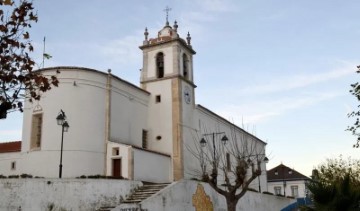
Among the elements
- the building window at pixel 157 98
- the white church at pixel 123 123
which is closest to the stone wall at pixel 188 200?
the white church at pixel 123 123

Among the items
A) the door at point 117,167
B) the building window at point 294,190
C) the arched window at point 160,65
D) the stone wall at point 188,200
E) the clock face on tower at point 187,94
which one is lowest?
the stone wall at point 188,200

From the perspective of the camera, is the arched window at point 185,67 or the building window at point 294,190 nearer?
the arched window at point 185,67

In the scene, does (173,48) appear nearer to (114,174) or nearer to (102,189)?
(114,174)

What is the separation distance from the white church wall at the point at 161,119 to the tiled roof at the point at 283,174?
40.1m

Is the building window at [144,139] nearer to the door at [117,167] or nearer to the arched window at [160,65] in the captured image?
the arched window at [160,65]

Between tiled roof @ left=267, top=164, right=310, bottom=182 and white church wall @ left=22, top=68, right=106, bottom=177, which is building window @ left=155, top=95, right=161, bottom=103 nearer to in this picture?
white church wall @ left=22, top=68, right=106, bottom=177

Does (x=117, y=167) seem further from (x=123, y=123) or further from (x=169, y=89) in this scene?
(x=169, y=89)

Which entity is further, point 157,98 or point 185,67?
point 185,67

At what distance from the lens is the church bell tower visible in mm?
31734

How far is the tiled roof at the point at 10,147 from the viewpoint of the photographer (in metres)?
31.9

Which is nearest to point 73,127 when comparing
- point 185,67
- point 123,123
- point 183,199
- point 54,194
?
point 123,123

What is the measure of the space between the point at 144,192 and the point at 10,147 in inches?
586

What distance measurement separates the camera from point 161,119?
1276 inches

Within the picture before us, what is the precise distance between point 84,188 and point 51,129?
695 centimetres
